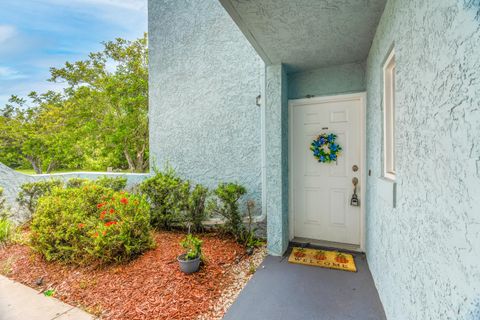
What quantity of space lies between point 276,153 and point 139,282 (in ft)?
8.93

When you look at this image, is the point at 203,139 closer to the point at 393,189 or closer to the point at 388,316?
the point at 393,189

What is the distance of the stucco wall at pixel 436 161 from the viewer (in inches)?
36.1

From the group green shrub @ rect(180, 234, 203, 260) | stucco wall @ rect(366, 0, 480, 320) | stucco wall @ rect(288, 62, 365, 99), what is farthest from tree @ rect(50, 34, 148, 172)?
stucco wall @ rect(366, 0, 480, 320)

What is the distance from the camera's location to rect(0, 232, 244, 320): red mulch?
264cm

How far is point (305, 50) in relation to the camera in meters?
3.27

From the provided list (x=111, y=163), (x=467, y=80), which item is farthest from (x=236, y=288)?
(x=111, y=163)

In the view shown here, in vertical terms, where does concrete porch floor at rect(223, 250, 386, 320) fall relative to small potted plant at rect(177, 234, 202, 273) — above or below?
below

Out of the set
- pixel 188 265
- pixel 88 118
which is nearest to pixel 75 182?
pixel 188 265

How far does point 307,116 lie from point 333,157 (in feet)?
2.84

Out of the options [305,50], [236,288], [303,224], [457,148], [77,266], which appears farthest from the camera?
[303,224]

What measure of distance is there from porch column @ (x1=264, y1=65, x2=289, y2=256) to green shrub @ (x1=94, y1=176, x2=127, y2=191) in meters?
4.12

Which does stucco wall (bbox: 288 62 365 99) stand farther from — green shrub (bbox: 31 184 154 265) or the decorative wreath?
green shrub (bbox: 31 184 154 265)

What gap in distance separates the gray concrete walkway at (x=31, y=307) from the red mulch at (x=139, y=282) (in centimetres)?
10

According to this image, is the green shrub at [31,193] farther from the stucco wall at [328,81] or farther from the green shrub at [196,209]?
the stucco wall at [328,81]
